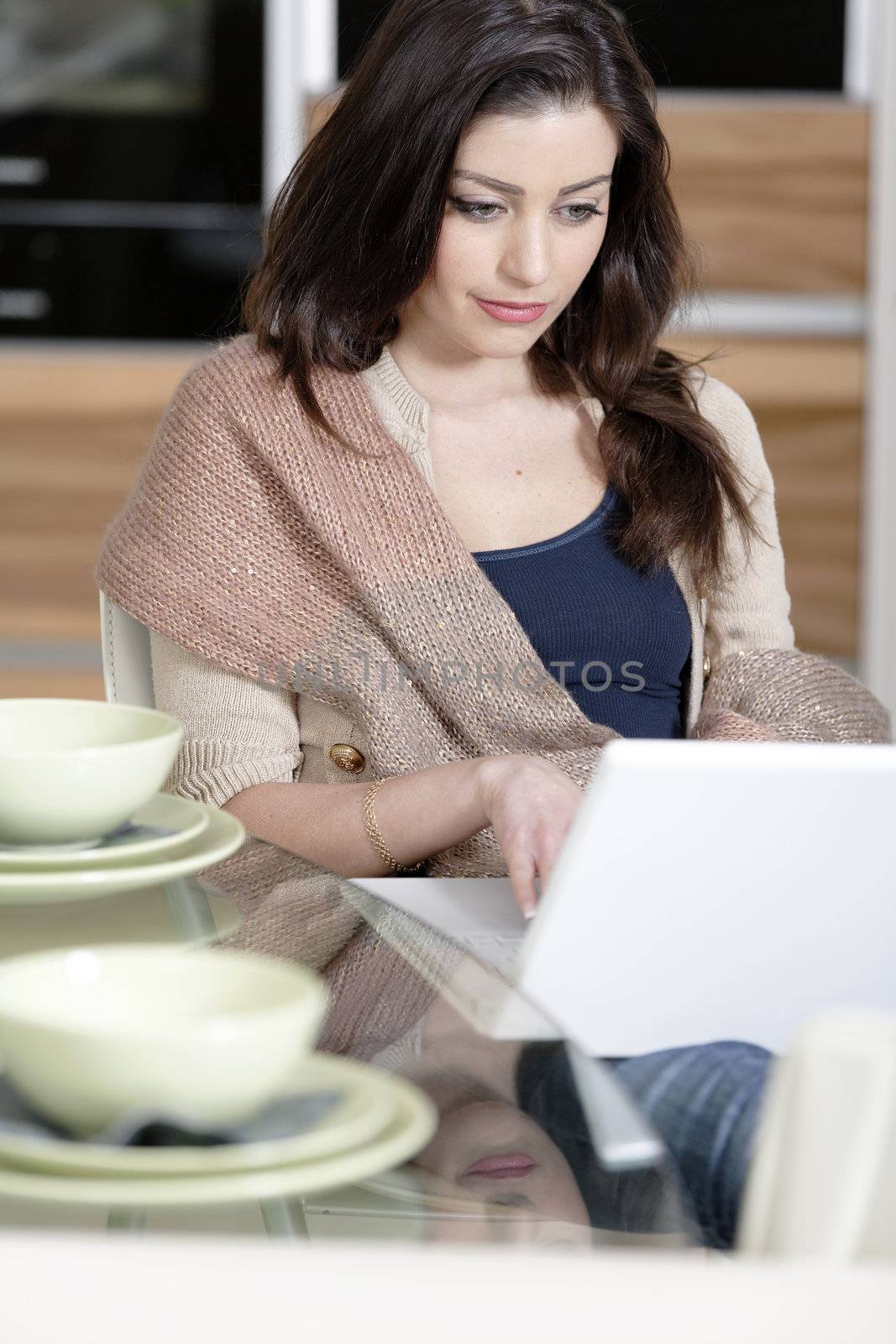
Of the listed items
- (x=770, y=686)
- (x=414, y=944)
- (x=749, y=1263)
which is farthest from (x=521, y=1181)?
(x=770, y=686)

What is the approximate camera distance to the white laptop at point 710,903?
0.69 m

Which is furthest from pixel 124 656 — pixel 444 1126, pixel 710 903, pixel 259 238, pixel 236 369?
pixel 259 238

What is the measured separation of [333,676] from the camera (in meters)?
1.36

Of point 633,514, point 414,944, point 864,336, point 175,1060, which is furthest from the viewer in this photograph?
point 864,336

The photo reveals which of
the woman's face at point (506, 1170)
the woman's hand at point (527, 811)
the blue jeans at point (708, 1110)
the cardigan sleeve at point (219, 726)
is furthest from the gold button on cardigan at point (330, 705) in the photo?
the woman's face at point (506, 1170)

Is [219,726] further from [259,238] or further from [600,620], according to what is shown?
[259,238]

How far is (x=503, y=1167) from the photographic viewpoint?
57 centimetres

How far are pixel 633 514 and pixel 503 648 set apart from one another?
20 cm

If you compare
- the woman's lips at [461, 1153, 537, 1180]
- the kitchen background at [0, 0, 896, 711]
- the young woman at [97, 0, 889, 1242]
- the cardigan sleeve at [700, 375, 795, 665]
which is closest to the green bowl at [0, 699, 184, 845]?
the woman's lips at [461, 1153, 537, 1180]

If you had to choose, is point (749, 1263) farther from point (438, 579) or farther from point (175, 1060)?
point (438, 579)

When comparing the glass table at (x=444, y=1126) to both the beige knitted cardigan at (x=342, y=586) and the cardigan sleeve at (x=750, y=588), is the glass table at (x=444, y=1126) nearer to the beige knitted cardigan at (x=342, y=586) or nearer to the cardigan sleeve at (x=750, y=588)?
the beige knitted cardigan at (x=342, y=586)

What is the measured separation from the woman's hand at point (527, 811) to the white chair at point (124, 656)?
0.40 metres

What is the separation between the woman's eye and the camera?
1.33 m

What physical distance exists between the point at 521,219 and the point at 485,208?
0.04 m
